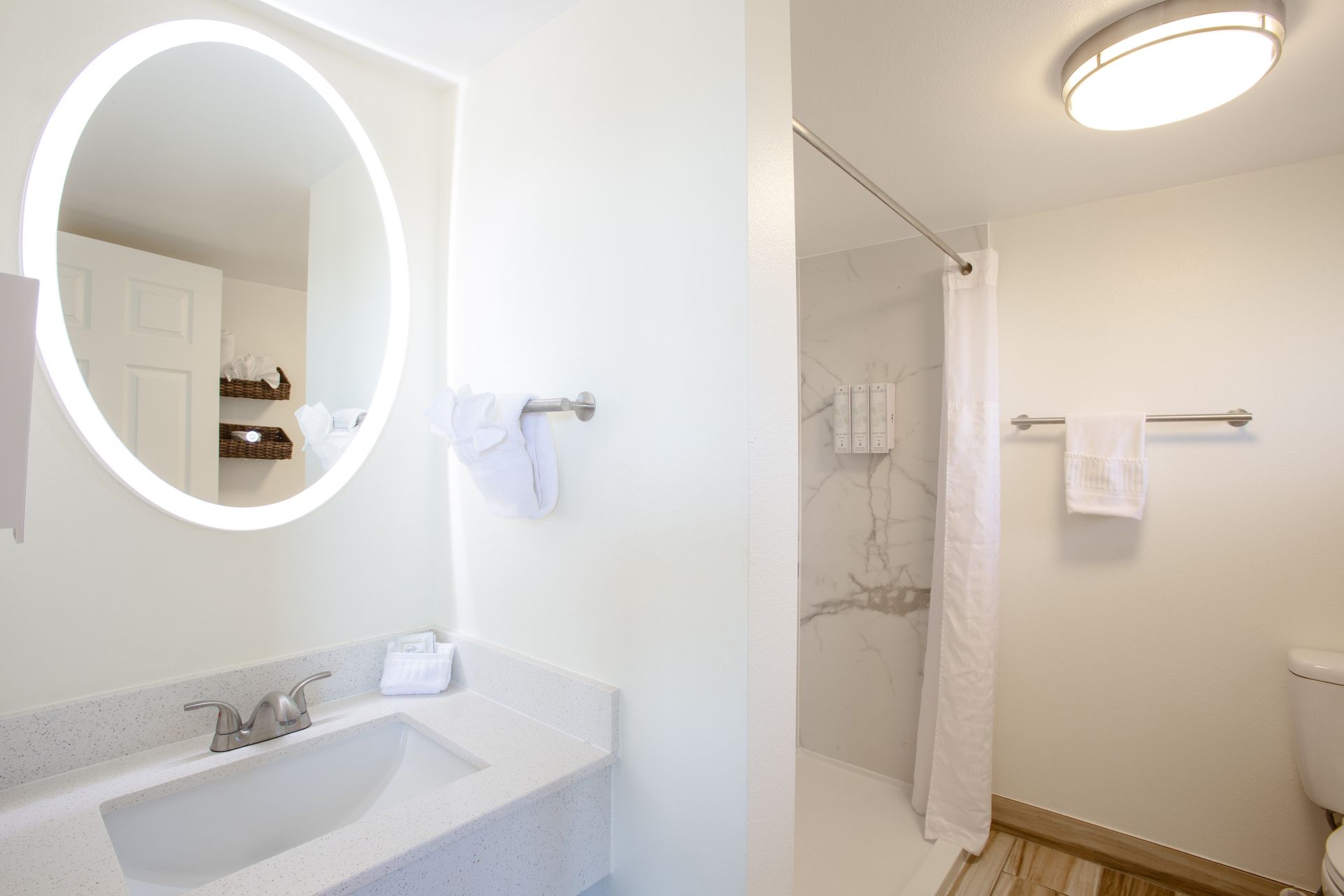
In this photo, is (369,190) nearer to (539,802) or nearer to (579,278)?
(579,278)

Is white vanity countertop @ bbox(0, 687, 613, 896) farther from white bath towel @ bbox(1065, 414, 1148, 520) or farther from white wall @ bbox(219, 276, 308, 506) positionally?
white bath towel @ bbox(1065, 414, 1148, 520)

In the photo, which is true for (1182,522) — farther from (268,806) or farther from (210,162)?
(210,162)

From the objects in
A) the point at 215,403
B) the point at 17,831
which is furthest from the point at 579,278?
the point at 17,831

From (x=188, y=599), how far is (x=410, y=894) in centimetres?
70

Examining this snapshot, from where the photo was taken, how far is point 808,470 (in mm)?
2793

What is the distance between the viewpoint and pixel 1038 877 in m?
2.00

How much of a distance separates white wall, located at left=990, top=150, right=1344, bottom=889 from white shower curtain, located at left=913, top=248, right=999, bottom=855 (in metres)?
0.20

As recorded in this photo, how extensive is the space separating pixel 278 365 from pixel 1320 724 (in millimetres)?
2742

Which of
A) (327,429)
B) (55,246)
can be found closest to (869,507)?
(327,429)

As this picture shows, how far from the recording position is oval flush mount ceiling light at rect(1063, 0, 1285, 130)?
1139 mm

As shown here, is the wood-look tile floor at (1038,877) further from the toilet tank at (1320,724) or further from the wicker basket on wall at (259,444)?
the wicker basket on wall at (259,444)

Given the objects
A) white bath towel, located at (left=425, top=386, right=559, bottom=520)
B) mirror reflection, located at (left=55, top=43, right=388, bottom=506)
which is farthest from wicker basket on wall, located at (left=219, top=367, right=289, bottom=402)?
white bath towel, located at (left=425, top=386, right=559, bottom=520)

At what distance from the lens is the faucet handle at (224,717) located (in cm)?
113

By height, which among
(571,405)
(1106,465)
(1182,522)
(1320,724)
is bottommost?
(1320,724)
